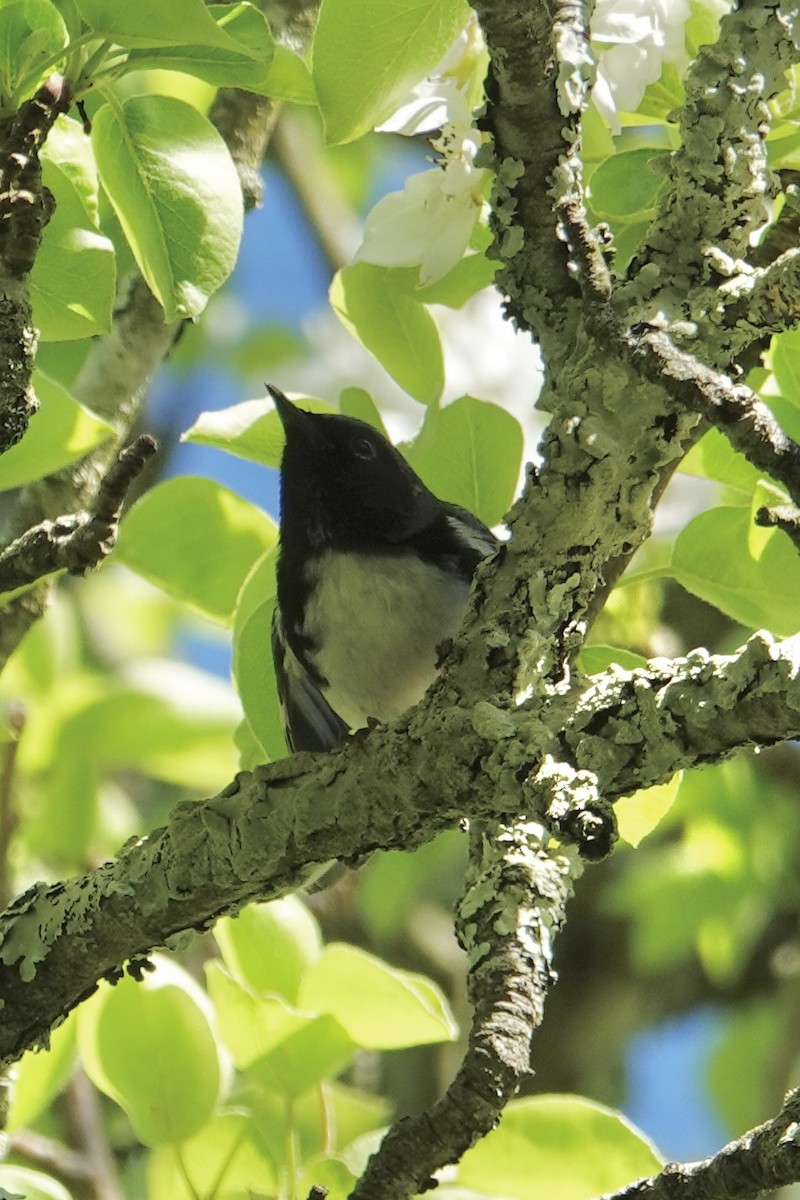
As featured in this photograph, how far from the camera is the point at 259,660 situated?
188 centimetres

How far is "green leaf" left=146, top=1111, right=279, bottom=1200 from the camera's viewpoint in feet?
5.91

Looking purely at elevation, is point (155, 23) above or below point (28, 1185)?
above

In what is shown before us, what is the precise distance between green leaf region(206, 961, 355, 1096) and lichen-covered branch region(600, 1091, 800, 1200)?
0.49m

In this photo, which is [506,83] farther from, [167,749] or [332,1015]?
[167,749]

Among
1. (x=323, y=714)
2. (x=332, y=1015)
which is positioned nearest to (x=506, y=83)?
(x=332, y=1015)

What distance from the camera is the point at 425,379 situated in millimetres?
1881

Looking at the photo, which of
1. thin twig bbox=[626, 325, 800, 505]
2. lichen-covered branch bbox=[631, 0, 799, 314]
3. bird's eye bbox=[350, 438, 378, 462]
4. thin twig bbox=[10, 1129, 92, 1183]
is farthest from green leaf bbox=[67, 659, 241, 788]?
thin twig bbox=[626, 325, 800, 505]

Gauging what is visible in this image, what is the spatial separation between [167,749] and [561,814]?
162 centimetres

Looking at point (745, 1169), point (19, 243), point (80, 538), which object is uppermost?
point (19, 243)

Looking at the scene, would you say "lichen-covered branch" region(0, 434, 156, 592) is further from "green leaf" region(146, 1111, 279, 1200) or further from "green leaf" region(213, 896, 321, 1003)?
"green leaf" region(146, 1111, 279, 1200)

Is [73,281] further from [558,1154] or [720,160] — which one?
[558,1154]

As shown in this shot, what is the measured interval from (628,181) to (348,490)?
1072 millimetres

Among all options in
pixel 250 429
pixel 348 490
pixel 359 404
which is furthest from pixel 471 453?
pixel 348 490

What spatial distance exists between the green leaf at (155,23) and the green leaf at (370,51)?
0.55 ft
